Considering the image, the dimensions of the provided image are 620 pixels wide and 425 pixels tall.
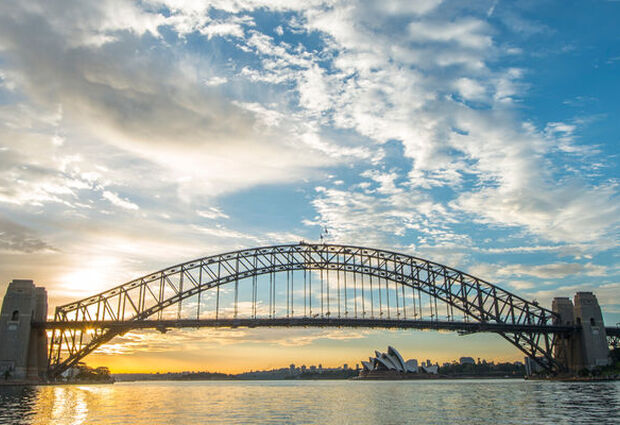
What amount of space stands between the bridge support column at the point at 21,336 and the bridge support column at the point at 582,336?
6987 centimetres

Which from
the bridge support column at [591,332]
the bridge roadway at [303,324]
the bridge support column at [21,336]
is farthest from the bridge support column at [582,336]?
the bridge support column at [21,336]

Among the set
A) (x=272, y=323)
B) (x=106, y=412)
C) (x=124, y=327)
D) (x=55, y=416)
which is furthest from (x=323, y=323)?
(x=55, y=416)

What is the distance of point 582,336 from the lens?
7488 centimetres

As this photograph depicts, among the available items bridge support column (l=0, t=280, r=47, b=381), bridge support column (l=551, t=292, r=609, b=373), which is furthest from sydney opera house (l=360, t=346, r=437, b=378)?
bridge support column (l=0, t=280, r=47, b=381)

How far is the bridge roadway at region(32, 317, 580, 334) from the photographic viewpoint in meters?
68.2

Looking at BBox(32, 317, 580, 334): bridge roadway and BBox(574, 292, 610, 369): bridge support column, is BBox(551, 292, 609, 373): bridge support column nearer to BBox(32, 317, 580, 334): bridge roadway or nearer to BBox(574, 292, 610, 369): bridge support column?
BBox(574, 292, 610, 369): bridge support column

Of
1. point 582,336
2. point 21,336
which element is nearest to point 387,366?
point 582,336

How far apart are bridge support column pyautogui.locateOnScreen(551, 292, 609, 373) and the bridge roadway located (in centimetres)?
163

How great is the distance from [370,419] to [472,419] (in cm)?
550

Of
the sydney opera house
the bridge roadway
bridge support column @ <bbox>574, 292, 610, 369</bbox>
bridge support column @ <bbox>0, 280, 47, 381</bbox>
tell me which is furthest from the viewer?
the sydney opera house

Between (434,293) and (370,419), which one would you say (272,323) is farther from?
(370,419)

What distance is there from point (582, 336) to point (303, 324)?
38.7 m

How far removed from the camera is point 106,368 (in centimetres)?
12925

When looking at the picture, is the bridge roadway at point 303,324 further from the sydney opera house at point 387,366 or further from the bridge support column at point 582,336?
the sydney opera house at point 387,366
